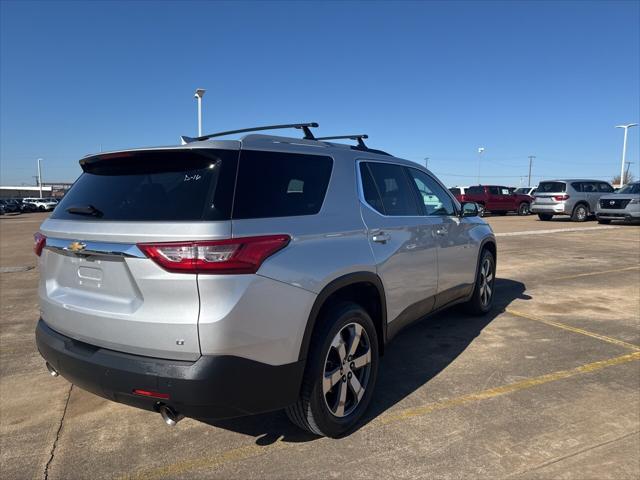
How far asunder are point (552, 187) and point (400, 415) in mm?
21665

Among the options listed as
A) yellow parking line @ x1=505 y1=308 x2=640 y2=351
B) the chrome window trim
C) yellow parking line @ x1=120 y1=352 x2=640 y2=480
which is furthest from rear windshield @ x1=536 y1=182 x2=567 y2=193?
the chrome window trim

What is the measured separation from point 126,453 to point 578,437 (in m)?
2.87

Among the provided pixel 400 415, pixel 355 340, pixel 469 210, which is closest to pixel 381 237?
pixel 355 340

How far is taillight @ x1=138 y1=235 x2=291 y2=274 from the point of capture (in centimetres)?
230

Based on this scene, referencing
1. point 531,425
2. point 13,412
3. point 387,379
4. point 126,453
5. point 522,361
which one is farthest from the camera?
point 522,361

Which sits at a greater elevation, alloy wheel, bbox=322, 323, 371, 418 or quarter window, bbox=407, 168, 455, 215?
quarter window, bbox=407, 168, 455, 215

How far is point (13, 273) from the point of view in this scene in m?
9.42

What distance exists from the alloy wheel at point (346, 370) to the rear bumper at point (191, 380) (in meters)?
0.38

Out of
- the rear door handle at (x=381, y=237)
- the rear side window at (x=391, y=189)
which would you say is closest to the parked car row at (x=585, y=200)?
the rear side window at (x=391, y=189)

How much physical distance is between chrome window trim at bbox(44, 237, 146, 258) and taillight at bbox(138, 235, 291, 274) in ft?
0.20

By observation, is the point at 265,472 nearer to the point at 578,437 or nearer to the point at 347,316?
the point at 347,316

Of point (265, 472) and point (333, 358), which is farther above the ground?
point (333, 358)

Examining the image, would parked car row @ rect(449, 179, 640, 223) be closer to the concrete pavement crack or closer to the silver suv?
the silver suv

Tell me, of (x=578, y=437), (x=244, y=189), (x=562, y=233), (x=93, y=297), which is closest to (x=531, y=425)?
(x=578, y=437)
